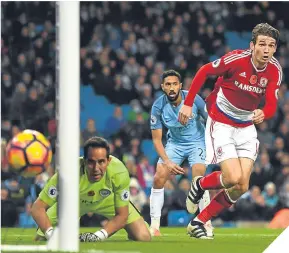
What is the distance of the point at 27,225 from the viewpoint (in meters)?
14.0

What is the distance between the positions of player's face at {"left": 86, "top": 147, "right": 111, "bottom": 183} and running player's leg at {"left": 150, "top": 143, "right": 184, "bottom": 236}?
190 centimetres

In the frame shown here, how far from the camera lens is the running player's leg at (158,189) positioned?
1103 centimetres

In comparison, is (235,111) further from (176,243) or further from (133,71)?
(133,71)

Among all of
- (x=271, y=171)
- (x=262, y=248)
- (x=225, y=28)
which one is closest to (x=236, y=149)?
(x=262, y=248)

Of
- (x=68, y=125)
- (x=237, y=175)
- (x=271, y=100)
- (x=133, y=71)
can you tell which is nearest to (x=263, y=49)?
(x=271, y=100)

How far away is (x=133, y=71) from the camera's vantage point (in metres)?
18.2

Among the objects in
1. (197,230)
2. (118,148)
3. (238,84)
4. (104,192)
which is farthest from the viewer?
(118,148)

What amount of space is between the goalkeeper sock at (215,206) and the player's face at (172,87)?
57.7 inches

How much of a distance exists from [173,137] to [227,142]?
5.51 ft

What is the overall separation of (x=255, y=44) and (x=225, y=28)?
10440 mm

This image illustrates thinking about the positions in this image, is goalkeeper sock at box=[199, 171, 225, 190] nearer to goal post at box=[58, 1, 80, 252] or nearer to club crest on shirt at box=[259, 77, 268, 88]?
club crest on shirt at box=[259, 77, 268, 88]

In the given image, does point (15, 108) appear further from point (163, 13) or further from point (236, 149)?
point (236, 149)

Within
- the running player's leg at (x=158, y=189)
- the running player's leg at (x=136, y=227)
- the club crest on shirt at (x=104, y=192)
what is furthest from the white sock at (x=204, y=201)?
the club crest on shirt at (x=104, y=192)

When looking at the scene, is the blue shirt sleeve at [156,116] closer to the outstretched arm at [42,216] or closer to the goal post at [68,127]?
the outstretched arm at [42,216]
